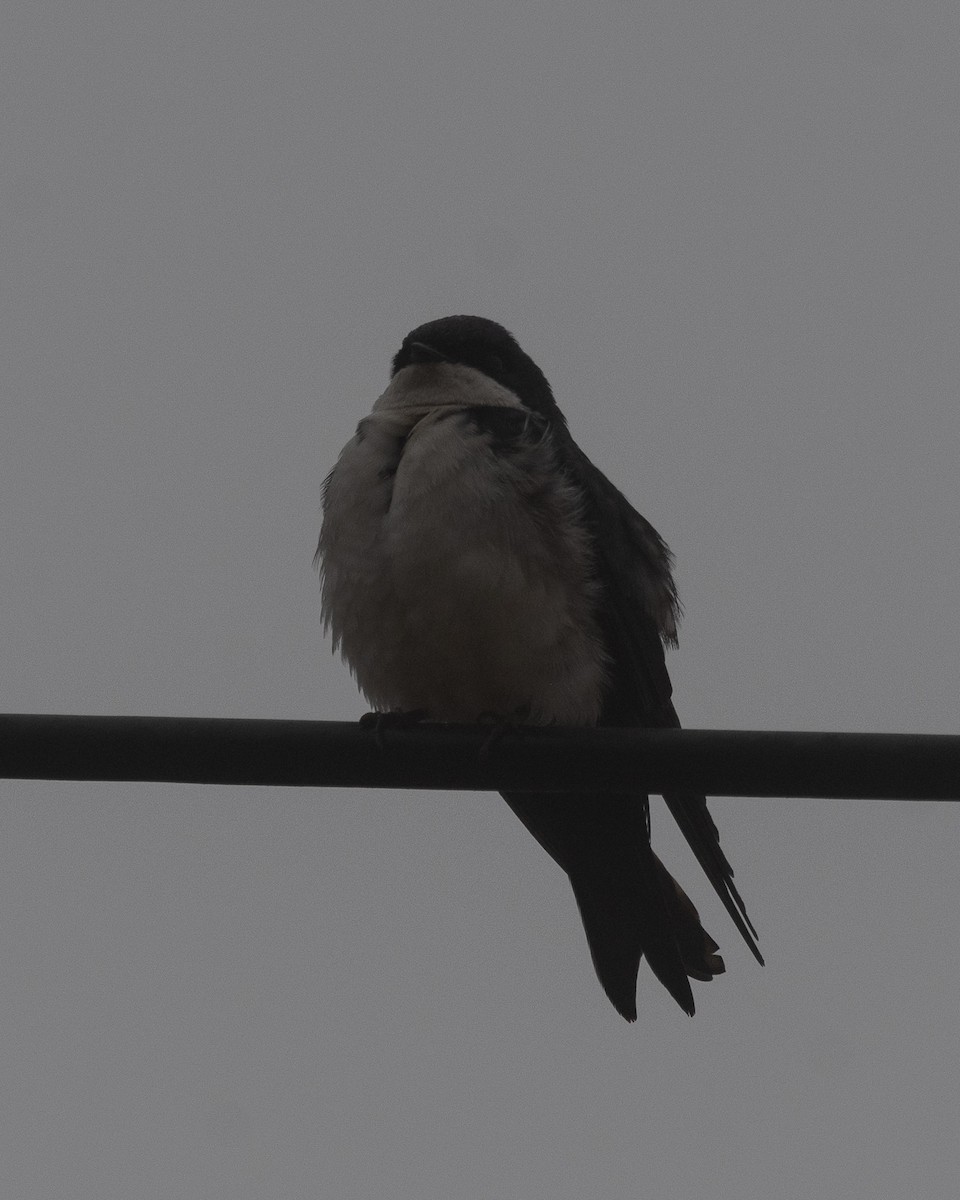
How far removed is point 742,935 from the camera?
401cm

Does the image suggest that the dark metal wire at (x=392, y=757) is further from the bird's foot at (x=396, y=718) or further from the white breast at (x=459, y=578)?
the white breast at (x=459, y=578)

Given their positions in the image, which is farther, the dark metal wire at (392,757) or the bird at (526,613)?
the bird at (526,613)

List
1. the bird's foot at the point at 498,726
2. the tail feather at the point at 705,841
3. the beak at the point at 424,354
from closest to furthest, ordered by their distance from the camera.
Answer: the bird's foot at the point at 498,726 → the tail feather at the point at 705,841 → the beak at the point at 424,354

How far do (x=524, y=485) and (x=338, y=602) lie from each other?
663 mm

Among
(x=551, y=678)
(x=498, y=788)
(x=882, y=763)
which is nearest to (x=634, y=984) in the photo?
(x=551, y=678)

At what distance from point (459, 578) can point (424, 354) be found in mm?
1264

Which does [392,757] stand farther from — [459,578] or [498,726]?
[459,578]

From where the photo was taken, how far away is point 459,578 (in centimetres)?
470

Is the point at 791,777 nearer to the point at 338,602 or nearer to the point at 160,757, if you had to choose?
the point at 160,757

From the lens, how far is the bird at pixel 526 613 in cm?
474

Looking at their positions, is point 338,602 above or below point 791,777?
above

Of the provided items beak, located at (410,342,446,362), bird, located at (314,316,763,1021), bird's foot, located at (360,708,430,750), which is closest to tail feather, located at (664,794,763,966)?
bird, located at (314,316,763,1021)

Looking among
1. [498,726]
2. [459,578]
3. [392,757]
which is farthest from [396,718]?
[392,757]

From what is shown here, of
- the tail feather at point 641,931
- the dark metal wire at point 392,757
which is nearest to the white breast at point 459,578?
the tail feather at point 641,931
